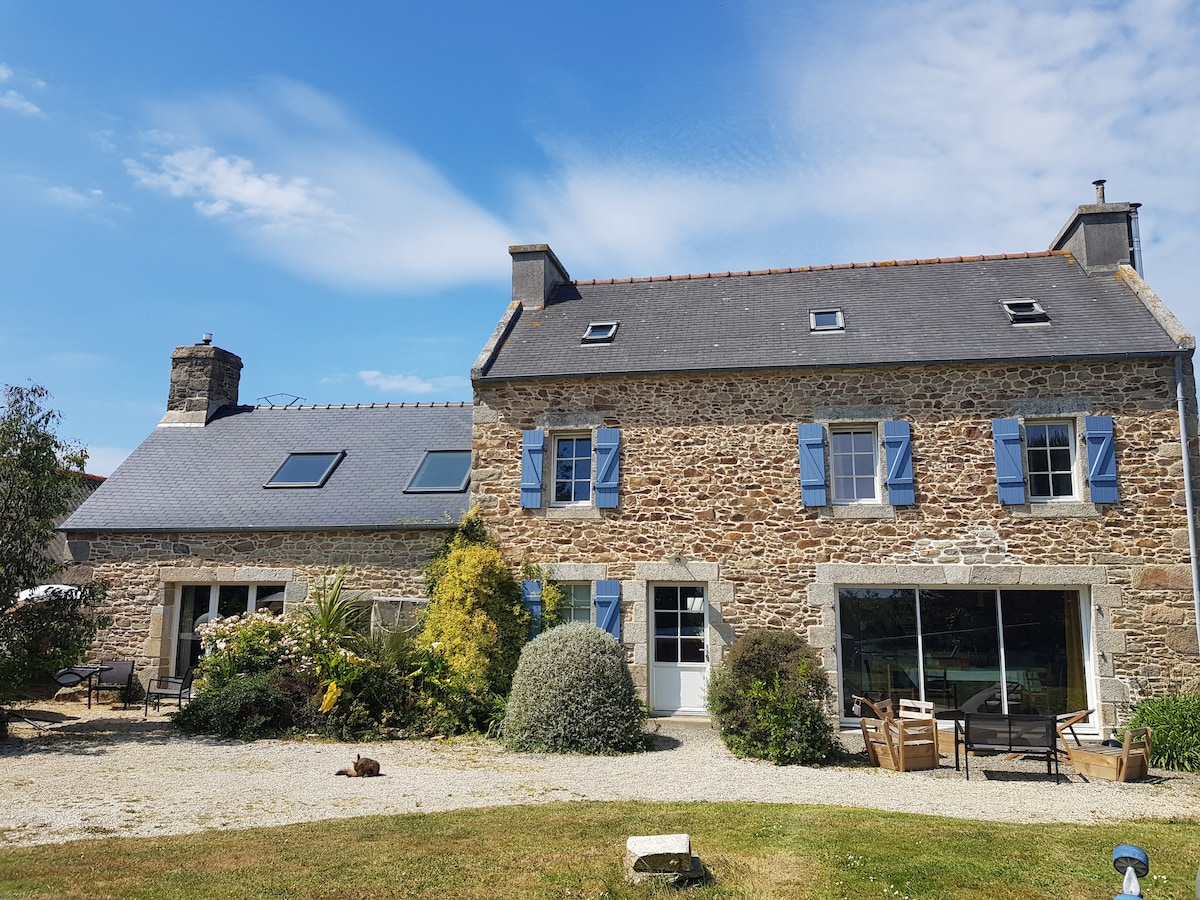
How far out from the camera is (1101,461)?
35.0 ft

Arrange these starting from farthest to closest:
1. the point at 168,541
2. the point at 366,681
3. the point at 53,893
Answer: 1. the point at 168,541
2. the point at 366,681
3. the point at 53,893

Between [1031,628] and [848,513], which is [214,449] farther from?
[1031,628]

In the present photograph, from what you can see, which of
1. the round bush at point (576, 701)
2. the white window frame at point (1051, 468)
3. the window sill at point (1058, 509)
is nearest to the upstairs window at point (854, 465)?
the window sill at point (1058, 509)

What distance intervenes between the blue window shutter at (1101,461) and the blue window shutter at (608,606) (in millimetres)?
5912

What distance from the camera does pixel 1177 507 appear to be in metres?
10.6

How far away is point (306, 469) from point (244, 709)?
4997 millimetres

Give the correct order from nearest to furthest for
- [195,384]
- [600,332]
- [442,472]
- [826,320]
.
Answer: [826,320], [600,332], [442,472], [195,384]

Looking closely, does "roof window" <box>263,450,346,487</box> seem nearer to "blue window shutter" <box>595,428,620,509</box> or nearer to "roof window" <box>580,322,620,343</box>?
"roof window" <box>580,322,620,343</box>

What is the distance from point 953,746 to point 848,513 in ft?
9.61

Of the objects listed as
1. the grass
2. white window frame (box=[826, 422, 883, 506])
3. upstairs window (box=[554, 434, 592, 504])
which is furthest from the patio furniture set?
upstairs window (box=[554, 434, 592, 504])

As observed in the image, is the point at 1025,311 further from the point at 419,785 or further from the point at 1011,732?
→ the point at 419,785

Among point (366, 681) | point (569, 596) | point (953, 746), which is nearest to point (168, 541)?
point (366, 681)

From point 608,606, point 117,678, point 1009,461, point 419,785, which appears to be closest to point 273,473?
point 117,678

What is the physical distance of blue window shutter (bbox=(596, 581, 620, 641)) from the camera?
1138 centimetres
